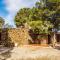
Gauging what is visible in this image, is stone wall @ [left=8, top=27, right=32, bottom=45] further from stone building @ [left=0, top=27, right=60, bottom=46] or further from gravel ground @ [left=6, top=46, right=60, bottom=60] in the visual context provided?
gravel ground @ [left=6, top=46, right=60, bottom=60]

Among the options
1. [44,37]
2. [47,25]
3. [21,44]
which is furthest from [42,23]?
[44,37]

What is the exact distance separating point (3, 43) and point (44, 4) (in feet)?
Result: 29.2

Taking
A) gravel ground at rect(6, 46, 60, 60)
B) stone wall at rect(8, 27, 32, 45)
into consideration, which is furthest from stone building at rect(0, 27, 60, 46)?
gravel ground at rect(6, 46, 60, 60)

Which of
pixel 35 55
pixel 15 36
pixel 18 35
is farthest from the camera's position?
pixel 18 35

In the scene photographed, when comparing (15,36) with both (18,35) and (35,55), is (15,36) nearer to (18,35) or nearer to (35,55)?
(18,35)

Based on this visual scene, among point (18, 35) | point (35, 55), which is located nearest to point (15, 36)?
point (18, 35)

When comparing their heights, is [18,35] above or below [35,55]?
above

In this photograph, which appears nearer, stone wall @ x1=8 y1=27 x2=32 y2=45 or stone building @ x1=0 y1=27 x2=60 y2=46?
stone building @ x1=0 y1=27 x2=60 y2=46

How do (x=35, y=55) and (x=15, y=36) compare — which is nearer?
(x=35, y=55)

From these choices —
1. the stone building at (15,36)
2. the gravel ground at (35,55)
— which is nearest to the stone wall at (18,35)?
the stone building at (15,36)

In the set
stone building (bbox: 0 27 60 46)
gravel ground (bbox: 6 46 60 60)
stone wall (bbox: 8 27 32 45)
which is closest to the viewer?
gravel ground (bbox: 6 46 60 60)

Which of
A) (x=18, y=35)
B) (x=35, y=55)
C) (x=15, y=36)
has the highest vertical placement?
(x=18, y=35)

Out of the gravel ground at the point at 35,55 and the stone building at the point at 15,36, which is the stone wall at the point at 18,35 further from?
the gravel ground at the point at 35,55

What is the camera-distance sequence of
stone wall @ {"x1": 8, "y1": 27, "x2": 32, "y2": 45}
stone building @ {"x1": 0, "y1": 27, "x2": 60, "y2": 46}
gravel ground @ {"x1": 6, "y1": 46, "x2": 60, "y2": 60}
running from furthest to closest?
stone wall @ {"x1": 8, "y1": 27, "x2": 32, "y2": 45} → stone building @ {"x1": 0, "y1": 27, "x2": 60, "y2": 46} → gravel ground @ {"x1": 6, "y1": 46, "x2": 60, "y2": 60}
